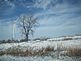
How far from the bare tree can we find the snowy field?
0.73 ft

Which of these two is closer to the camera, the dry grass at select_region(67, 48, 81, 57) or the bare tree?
the dry grass at select_region(67, 48, 81, 57)

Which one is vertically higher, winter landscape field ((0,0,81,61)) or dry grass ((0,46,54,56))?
winter landscape field ((0,0,81,61))

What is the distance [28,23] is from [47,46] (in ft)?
2.10

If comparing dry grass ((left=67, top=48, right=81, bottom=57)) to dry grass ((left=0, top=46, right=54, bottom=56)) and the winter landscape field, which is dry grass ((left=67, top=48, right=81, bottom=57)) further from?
dry grass ((left=0, top=46, right=54, bottom=56))

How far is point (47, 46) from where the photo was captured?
12.1 ft

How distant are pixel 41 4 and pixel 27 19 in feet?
1.45

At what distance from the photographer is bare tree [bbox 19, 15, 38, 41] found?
3643 millimetres

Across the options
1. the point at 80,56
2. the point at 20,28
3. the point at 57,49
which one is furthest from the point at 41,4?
the point at 80,56

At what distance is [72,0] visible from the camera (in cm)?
368

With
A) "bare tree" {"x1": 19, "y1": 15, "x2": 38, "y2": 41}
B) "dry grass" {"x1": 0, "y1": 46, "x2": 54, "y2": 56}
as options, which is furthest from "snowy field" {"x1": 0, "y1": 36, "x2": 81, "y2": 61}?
"bare tree" {"x1": 19, "y1": 15, "x2": 38, "y2": 41}

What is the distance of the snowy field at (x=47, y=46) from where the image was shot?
3.38m

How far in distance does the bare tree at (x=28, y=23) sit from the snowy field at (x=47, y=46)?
222 mm

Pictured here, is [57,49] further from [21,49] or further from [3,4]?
[3,4]

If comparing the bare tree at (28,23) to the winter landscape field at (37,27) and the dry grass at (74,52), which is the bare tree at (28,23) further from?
the dry grass at (74,52)
